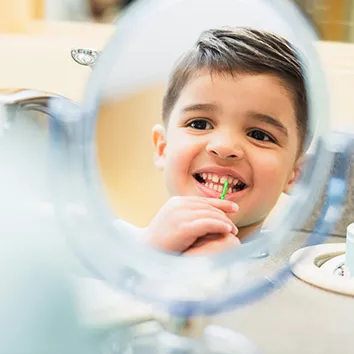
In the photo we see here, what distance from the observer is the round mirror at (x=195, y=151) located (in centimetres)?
43

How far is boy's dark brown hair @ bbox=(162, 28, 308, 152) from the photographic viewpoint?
43cm

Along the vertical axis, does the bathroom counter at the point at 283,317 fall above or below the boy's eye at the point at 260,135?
below

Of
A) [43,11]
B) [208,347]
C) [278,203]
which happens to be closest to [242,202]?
[278,203]

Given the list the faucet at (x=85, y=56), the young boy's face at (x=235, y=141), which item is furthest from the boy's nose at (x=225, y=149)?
the faucet at (x=85, y=56)

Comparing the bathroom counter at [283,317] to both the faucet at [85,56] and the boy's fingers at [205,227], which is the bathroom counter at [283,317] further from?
the faucet at [85,56]

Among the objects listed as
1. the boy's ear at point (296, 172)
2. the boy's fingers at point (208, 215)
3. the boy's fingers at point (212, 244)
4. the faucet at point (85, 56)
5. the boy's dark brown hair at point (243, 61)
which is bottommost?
the boy's fingers at point (212, 244)

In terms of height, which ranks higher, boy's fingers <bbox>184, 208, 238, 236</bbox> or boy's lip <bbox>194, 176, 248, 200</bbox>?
boy's lip <bbox>194, 176, 248, 200</bbox>

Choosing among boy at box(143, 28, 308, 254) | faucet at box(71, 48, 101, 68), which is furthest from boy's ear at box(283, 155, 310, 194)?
faucet at box(71, 48, 101, 68)

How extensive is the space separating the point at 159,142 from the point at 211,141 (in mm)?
42

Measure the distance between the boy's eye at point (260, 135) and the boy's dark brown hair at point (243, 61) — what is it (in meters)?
0.02

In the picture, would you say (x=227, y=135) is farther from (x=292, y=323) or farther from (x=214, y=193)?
(x=292, y=323)

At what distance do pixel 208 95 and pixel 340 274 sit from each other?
0.83ft

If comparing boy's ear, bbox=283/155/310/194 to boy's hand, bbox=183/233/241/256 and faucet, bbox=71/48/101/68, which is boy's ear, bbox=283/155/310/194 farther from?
faucet, bbox=71/48/101/68

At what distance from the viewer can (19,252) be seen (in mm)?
448
